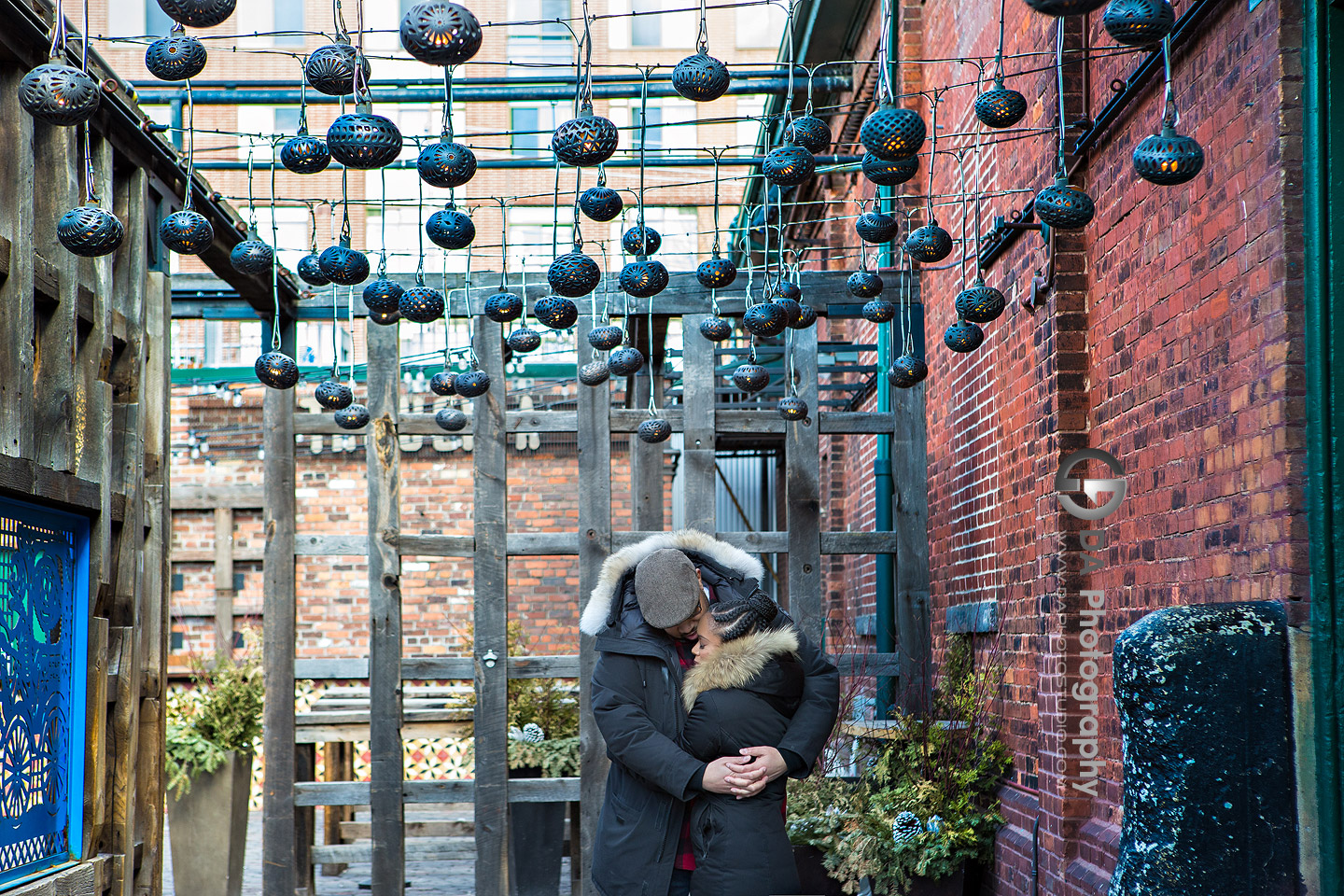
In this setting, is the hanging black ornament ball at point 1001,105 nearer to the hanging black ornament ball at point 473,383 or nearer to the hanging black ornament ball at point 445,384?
the hanging black ornament ball at point 473,383

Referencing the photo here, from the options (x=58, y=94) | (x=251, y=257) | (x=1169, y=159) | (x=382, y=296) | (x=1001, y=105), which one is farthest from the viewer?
(x=382, y=296)

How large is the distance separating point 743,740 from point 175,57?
8.08 ft

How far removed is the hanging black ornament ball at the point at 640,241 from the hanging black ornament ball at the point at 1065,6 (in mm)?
2252

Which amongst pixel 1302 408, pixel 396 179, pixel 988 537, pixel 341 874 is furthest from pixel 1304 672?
pixel 396 179

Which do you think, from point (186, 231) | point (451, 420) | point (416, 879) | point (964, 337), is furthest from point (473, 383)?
point (416, 879)

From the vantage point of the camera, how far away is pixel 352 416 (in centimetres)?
598

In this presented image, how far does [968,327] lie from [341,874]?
616 centimetres

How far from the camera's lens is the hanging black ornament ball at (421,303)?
4.60 meters

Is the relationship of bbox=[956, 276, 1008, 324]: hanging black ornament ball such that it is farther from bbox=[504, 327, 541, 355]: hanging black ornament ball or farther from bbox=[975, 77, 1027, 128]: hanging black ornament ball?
bbox=[504, 327, 541, 355]: hanging black ornament ball

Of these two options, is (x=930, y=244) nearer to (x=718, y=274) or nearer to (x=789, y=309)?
(x=718, y=274)

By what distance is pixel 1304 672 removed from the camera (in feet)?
9.73

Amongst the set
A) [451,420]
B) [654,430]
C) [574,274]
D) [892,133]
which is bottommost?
[654,430]

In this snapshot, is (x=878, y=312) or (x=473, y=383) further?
(x=473, y=383)

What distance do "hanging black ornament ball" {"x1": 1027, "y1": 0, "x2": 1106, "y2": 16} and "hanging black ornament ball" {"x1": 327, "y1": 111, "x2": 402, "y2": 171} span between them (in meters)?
1.62
